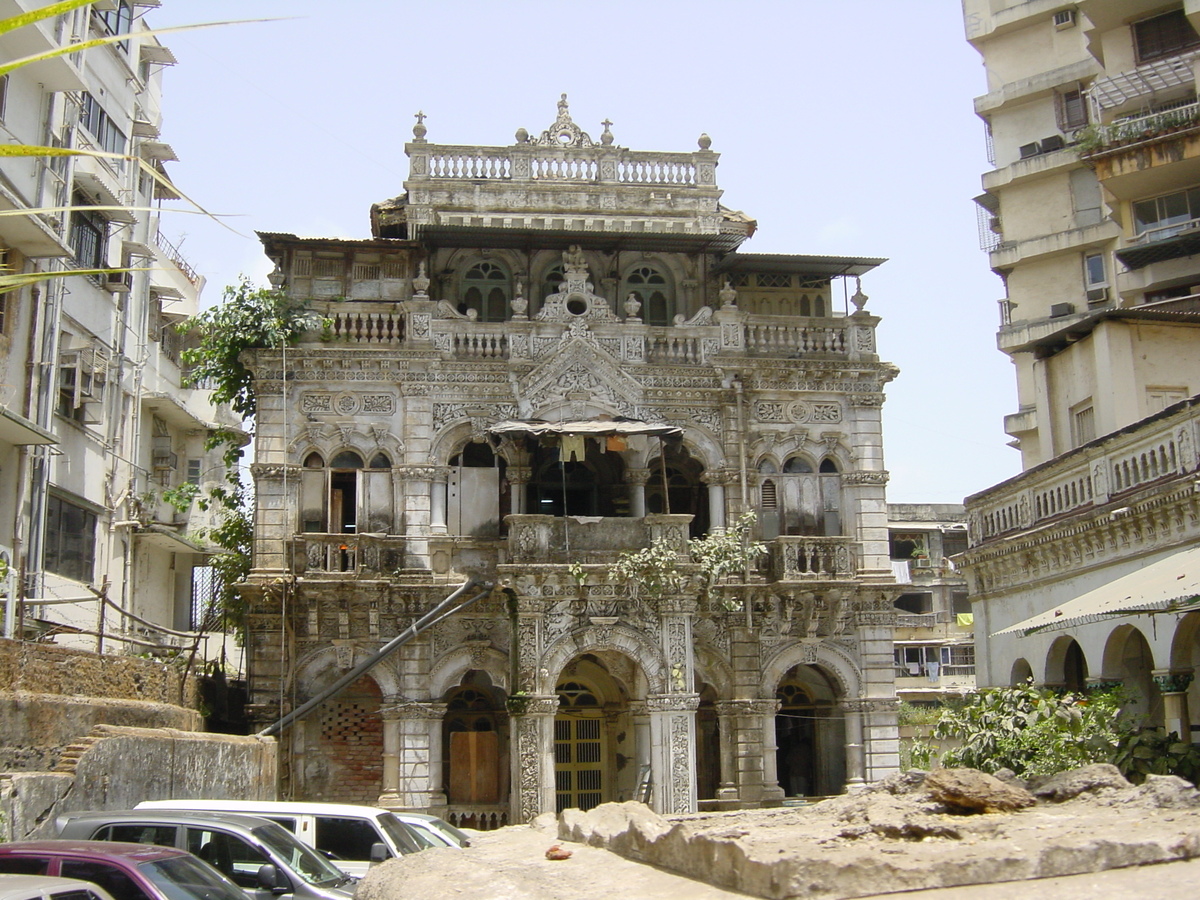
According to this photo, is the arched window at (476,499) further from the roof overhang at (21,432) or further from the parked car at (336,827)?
the parked car at (336,827)

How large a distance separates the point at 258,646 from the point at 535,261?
9855 millimetres

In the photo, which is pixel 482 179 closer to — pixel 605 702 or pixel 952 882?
pixel 605 702

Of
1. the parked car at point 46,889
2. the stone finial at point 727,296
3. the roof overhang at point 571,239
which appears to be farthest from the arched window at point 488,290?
the parked car at point 46,889

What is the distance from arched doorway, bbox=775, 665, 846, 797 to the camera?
1089 inches

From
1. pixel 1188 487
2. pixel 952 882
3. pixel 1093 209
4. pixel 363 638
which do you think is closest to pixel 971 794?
pixel 952 882

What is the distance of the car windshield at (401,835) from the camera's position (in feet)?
45.8

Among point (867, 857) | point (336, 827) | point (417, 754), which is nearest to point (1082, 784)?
point (867, 857)

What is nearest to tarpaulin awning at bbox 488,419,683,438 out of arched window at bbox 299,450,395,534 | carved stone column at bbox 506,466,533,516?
carved stone column at bbox 506,466,533,516

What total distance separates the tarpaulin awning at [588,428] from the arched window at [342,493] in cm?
272

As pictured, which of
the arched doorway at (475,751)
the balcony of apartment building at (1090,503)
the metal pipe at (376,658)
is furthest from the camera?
the arched doorway at (475,751)

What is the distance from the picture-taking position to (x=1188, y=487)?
19453 millimetres

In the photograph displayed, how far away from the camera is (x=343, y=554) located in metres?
26.0

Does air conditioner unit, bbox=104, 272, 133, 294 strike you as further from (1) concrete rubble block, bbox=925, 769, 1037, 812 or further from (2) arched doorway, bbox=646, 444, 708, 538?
(1) concrete rubble block, bbox=925, 769, 1037, 812

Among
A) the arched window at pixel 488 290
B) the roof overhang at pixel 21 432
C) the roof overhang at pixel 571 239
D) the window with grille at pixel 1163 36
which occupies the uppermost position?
the window with grille at pixel 1163 36
